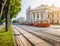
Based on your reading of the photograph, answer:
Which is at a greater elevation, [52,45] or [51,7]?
[51,7]

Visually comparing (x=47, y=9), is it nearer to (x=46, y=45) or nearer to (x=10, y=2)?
(x=10, y=2)

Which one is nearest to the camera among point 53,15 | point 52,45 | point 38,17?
point 52,45

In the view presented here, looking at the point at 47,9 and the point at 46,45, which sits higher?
the point at 47,9

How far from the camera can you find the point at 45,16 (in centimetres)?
13325

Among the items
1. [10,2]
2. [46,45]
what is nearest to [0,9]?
[46,45]

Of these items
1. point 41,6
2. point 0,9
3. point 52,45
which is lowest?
point 52,45

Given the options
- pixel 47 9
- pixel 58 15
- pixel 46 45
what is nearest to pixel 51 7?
pixel 47 9

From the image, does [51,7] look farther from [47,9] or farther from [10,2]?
[10,2]

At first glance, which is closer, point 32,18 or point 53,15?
point 53,15

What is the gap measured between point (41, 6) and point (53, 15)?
2808 cm

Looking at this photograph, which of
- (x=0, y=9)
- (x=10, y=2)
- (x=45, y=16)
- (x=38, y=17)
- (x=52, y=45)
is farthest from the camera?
(x=38, y=17)

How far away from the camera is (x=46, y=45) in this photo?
40.8 feet

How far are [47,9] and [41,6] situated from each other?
6106mm

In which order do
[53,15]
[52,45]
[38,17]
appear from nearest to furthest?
[52,45] < [53,15] < [38,17]
